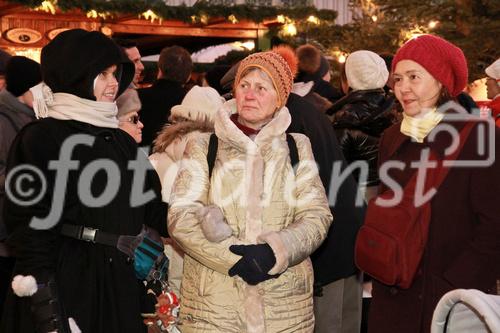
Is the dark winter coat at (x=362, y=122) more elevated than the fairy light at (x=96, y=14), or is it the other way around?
the fairy light at (x=96, y=14)

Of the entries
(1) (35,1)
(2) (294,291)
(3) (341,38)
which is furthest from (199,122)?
(3) (341,38)

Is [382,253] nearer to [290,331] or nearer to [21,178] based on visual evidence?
[290,331]

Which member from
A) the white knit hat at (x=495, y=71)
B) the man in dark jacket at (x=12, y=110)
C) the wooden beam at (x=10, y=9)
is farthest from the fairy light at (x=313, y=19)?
the man in dark jacket at (x=12, y=110)

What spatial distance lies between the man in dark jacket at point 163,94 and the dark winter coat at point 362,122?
1.92 m

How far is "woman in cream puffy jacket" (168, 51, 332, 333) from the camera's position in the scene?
3.53m

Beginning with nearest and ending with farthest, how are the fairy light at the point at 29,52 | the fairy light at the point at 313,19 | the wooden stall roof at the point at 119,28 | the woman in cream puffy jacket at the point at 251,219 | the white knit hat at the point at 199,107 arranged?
the woman in cream puffy jacket at the point at 251,219, the white knit hat at the point at 199,107, the wooden stall roof at the point at 119,28, the fairy light at the point at 29,52, the fairy light at the point at 313,19

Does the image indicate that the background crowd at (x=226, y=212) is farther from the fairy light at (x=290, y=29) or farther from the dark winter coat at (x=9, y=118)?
the fairy light at (x=290, y=29)

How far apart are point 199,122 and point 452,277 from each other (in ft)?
6.93

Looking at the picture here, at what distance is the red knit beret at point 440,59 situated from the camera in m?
3.66

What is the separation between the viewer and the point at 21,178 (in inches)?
132

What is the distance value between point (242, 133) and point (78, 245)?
0.87 m

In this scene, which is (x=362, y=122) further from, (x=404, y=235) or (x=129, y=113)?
(x=404, y=235)

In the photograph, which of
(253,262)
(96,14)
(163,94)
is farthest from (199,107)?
(96,14)

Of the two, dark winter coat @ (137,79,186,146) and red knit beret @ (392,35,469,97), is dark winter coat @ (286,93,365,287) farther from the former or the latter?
dark winter coat @ (137,79,186,146)
